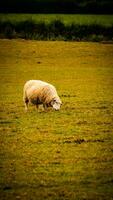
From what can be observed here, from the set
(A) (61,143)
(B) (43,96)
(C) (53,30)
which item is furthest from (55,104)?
(C) (53,30)

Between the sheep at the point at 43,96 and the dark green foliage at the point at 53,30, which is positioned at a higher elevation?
the sheep at the point at 43,96

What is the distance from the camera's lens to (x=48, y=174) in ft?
27.7

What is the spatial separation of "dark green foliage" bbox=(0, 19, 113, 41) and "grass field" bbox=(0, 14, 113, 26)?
144 centimetres

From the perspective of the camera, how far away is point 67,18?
152 ft

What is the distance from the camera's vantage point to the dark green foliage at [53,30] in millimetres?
39656

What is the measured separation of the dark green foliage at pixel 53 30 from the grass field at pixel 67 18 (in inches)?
56.6
